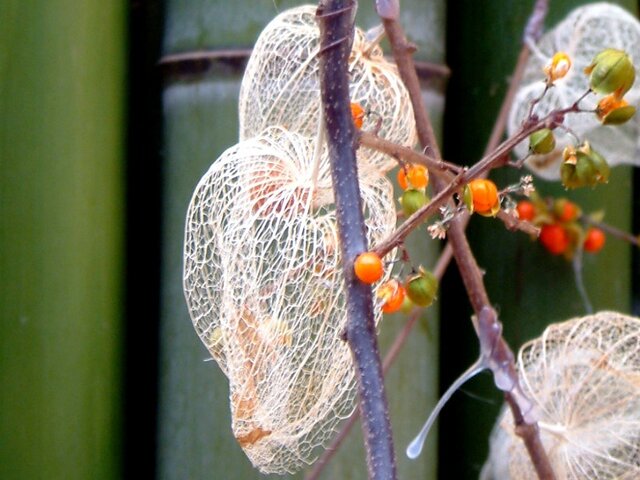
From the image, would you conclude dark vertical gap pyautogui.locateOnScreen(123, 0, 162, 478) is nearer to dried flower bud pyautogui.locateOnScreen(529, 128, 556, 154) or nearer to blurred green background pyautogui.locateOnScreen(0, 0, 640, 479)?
blurred green background pyautogui.locateOnScreen(0, 0, 640, 479)

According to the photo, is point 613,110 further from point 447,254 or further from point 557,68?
point 447,254

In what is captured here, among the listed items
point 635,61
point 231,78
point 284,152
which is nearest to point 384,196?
point 284,152

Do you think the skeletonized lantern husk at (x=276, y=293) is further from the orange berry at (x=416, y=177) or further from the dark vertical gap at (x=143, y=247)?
the dark vertical gap at (x=143, y=247)

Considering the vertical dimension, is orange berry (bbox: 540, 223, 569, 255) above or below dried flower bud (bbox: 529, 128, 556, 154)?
below

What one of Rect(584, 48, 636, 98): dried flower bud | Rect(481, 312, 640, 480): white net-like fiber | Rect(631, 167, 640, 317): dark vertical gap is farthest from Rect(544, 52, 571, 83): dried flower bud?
Rect(631, 167, 640, 317): dark vertical gap

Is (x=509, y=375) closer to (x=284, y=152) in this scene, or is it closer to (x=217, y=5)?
(x=284, y=152)

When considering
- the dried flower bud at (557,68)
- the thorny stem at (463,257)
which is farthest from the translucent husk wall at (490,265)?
the dried flower bud at (557,68)
